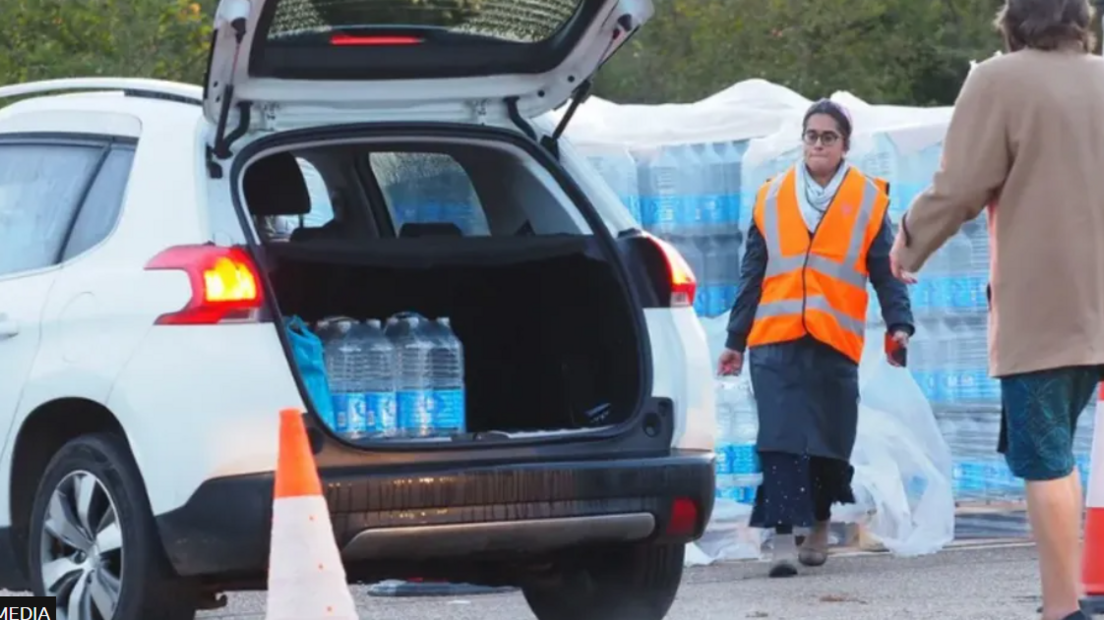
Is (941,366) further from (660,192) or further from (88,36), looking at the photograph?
(88,36)

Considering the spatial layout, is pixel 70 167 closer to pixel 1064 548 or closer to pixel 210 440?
pixel 210 440

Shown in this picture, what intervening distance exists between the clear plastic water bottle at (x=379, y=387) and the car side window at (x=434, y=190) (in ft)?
2.38

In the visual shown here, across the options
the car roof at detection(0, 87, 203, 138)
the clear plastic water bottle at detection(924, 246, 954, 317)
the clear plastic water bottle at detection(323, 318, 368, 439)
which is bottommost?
the clear plastic water bottle at detection(924, 246, 954, 317)

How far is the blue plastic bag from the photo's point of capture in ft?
21.9

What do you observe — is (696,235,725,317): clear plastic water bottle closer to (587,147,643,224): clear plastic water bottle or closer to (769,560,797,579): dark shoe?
(587,147,643,224): clear plastic water bottle

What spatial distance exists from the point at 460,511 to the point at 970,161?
166 cm

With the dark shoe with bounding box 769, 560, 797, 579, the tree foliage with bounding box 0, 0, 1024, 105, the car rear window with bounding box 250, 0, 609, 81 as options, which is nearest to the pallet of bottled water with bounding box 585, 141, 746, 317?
the dark shoe with bounding box 769, 560, 797, 579

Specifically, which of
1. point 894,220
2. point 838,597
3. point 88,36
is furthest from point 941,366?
point 88,36

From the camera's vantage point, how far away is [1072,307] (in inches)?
274

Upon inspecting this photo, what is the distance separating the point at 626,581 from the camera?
7.29 metres

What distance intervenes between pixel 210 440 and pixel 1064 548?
88.1 inches

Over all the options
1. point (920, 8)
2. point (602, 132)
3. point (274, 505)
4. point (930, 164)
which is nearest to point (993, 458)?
point (930, 164)

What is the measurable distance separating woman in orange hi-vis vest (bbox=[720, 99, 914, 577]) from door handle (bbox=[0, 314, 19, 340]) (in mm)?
3614

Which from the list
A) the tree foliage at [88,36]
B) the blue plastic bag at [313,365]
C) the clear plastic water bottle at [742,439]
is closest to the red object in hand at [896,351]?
the clear plastic water bottle at [742,439]
